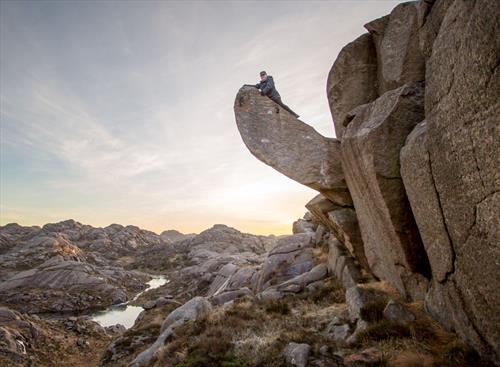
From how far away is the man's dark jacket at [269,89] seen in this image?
1854cm

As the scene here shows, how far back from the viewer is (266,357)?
9.88 meters

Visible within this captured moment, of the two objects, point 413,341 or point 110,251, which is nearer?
point 413,341

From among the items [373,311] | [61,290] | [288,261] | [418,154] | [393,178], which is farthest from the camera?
[61,290]

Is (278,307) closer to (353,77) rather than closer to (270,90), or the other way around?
(270,90)

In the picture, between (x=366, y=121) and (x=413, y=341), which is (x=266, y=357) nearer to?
(x=413, y=341)

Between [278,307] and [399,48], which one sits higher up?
[399,48]

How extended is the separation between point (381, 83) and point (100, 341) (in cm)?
3664

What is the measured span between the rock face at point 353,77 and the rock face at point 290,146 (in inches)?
71.1

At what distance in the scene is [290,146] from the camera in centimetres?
1702

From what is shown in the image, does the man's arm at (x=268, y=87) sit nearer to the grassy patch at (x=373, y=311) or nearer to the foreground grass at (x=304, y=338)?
the foreground grass at (x=304, y=338)

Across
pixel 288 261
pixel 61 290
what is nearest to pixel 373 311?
pixel 288 261

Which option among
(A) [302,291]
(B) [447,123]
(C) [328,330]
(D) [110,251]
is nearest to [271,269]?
(A) [302,291]

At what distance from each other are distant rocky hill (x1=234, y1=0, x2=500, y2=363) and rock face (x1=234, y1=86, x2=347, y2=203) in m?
0.06

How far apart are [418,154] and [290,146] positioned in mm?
8763
